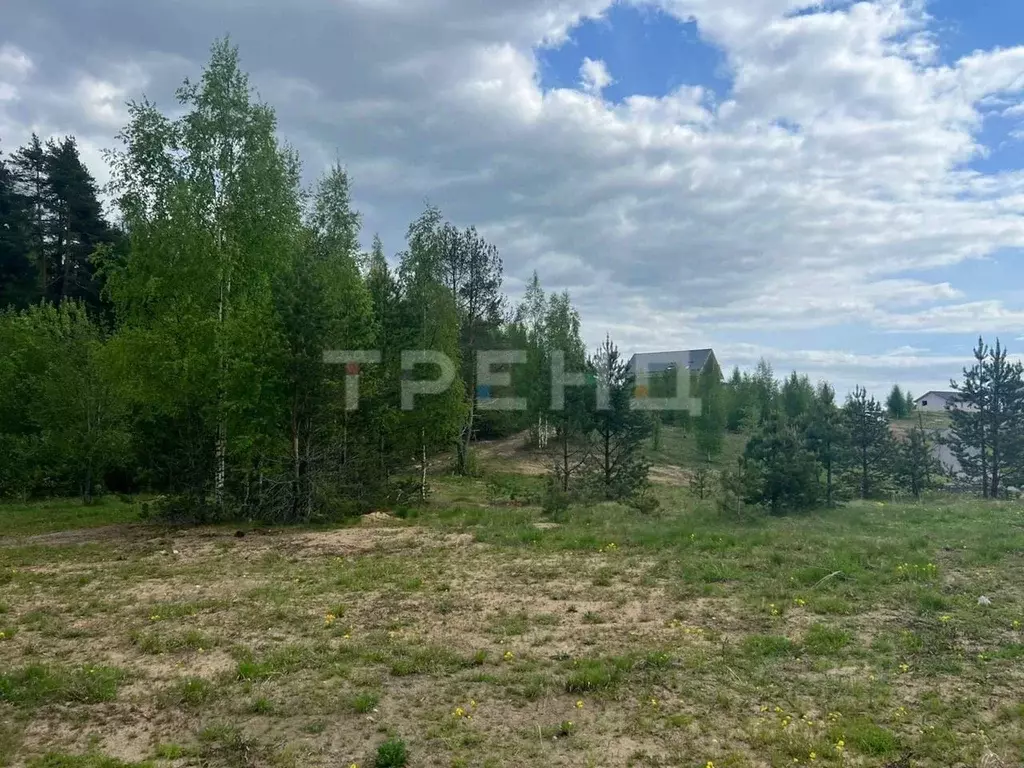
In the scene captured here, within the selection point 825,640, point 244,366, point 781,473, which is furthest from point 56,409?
point 825,640

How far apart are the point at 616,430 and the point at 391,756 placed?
47.7ft

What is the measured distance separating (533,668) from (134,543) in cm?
1007

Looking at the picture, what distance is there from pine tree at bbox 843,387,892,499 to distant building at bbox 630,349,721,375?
18.2 meters

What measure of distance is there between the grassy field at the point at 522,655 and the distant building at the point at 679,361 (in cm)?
3245

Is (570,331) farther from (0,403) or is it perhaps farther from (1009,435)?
(0,403)

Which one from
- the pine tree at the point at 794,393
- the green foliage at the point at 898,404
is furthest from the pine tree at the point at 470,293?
the green foliage at the point at 898,404

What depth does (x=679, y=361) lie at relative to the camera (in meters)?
50.2

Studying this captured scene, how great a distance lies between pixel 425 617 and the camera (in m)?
7.77

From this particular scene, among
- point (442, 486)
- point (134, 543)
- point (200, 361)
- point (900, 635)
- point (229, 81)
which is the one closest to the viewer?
point (900, 635)

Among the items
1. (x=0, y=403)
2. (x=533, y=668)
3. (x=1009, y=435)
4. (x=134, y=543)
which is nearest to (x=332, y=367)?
(x=134, y=543)

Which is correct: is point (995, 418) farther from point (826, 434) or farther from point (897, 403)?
point (897, 403)

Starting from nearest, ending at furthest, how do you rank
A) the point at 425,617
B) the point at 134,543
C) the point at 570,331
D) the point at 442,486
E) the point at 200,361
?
1. the point at 425,617
2. the point at 134,543
3. the point at 200,361
4. the point at 442,486
5. the point at 570,331

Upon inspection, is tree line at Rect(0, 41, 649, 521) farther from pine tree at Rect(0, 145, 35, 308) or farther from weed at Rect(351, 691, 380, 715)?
pine tree at Rect(0, 145, 35, 308)

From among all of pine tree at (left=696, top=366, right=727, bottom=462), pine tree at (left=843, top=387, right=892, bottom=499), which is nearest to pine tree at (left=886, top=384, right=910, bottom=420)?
pine tree at (left=696, top=366, right=727, bottom=462)
